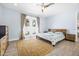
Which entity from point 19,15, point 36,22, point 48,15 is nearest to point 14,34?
point 19,15

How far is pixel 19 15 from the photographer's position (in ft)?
6.03

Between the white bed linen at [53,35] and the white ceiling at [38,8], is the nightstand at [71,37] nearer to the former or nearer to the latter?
the white bed linen at [53,35]

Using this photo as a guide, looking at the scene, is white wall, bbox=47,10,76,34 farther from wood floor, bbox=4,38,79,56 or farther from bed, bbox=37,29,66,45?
wood floor, bbox=4,38,79,56

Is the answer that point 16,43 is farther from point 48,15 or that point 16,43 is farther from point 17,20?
point 48,15

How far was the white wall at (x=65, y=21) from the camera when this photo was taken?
1870mm

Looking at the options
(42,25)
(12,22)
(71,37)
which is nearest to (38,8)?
(42,25)

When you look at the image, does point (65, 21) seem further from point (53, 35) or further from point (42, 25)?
point (42, 25)

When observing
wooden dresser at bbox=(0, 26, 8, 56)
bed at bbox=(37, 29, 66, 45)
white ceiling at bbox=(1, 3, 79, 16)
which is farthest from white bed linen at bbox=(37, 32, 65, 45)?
wooden dresser at bbox=(0, 26, 8, 56)

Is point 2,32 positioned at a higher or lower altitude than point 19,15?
lower

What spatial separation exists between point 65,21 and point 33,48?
39.0 inches

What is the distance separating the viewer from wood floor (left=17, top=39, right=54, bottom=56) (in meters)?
1.80

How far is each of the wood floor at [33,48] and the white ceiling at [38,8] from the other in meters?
0.69

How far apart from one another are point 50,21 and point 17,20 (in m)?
0.80

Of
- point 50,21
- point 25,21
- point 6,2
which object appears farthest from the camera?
point 50,21
